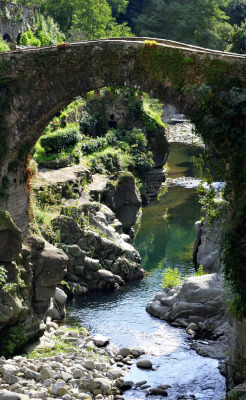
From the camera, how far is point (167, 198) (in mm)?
34781

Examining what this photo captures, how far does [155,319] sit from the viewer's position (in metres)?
19.7

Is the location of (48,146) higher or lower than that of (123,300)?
higher

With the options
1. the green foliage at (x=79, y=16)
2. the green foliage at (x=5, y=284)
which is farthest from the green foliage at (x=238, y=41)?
the green foliage at (x=5, y=284)

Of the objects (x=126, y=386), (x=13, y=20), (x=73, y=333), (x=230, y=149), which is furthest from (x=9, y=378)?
(x=13, y=20)

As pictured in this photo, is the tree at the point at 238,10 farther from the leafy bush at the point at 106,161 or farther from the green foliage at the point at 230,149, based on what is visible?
the green foliage at the point at 230,149

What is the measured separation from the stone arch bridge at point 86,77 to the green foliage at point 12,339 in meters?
3.42

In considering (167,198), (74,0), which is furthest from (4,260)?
(74,0)

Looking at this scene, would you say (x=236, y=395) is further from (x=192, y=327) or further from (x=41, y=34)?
(x=41, y=34)

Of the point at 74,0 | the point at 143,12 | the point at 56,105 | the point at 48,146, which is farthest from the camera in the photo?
the point at 143,12

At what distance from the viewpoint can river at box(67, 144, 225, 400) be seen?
1537 centimetres

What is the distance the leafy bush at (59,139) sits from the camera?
27.1 meters

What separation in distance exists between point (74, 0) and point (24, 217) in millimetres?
34288

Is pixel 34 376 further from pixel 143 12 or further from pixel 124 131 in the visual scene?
pixel 143 12

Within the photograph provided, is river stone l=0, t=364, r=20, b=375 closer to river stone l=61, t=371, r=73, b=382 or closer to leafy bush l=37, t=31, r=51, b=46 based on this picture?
river stone l=61, t=371, r=73, b=382
